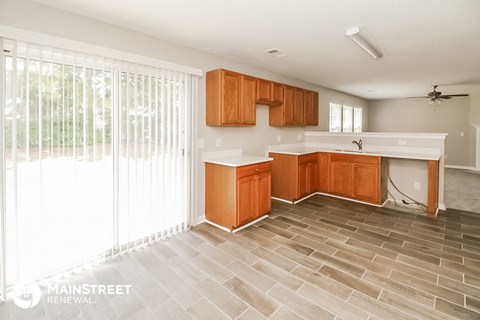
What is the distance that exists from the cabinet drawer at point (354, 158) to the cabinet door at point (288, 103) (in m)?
1.09

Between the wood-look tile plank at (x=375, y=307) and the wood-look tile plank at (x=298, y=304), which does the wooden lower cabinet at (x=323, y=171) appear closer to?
the wood-look tile plank at (x=375, y=307)

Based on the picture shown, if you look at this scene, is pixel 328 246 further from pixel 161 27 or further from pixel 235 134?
pixel 161 27

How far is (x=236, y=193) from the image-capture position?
3.27m

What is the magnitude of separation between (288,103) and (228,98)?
170cm

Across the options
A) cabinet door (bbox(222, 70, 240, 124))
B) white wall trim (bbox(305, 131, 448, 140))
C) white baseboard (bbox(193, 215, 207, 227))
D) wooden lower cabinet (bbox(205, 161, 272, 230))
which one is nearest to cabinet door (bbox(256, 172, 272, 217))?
wooden lower cabinet (bbox(205, 161, 272, 230))

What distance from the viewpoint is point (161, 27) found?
8.96 ft

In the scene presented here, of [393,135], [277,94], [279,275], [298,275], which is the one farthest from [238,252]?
[393,135]

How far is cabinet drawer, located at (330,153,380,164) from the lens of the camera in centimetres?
434

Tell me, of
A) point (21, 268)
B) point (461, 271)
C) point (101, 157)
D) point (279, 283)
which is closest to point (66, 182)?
point (101, 157)

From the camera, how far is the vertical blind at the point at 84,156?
2.09m

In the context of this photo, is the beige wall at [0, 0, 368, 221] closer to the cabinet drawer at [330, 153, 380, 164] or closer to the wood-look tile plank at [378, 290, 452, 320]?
the cabinet drawer at [330, 153, 380, 164]

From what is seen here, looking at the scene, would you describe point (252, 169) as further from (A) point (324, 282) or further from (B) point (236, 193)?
(A) point (324, 282)

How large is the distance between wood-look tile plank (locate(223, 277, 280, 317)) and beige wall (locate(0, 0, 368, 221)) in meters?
1.57

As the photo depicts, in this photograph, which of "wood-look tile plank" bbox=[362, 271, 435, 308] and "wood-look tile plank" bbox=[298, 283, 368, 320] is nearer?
"wood-look tile plank" bbox=[298, 283, 368, 320]
